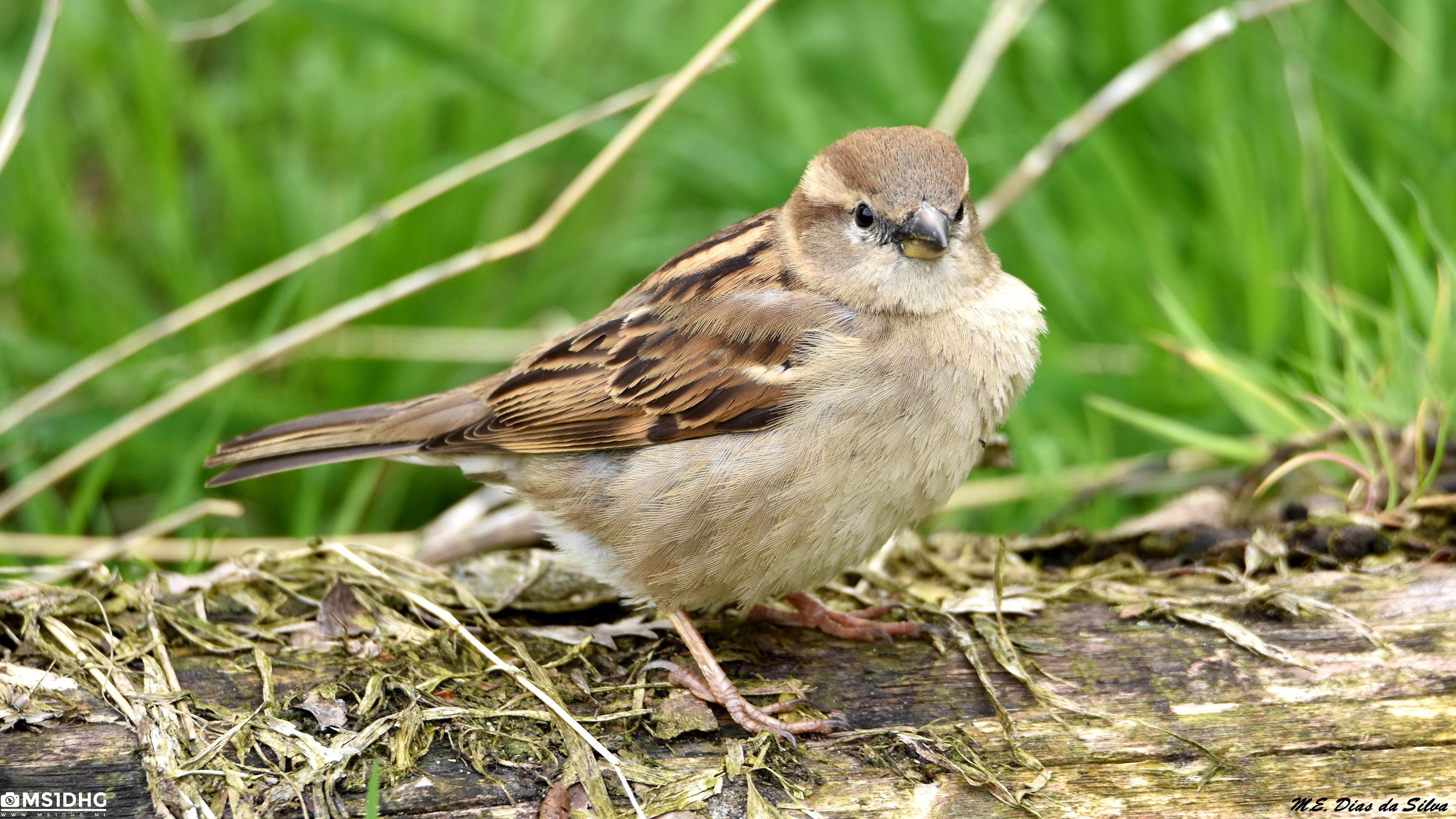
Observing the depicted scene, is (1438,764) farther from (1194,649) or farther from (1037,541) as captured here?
(1037,541)

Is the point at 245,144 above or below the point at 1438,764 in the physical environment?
above

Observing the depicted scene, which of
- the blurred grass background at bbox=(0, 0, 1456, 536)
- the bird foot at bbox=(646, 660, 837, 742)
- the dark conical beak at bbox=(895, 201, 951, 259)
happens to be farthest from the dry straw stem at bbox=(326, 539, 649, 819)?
the dark conical beak at bbox=(895, 201, 951, 259)

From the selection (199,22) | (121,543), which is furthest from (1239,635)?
(199,22)

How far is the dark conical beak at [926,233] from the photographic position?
337 centimetres

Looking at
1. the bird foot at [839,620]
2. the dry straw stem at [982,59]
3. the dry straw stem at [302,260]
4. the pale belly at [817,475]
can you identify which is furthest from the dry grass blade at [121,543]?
the dry straw stem at [982,59]

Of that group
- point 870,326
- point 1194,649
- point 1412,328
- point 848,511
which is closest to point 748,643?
point 848,511

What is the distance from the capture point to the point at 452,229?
5.53 m

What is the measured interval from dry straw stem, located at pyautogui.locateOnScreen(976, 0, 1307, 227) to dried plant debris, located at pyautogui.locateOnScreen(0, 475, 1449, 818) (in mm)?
1398

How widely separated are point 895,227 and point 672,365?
2.30ft

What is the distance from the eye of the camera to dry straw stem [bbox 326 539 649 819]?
9.05 ft

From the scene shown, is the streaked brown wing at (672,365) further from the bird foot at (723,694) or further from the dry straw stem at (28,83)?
the dry straw stem at (28,83)

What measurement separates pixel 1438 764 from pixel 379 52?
4.79 metres

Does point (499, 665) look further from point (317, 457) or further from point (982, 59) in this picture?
point (982, 59)

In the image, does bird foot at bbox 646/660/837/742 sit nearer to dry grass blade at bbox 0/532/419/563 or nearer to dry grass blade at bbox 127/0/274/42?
dry grass blade at bbox 0/532/419/563
